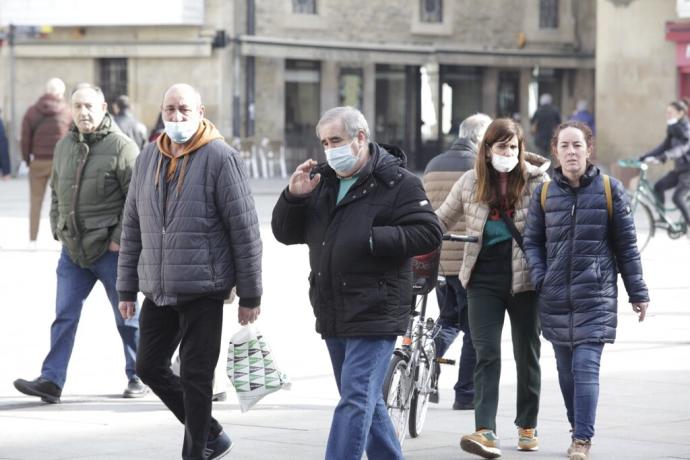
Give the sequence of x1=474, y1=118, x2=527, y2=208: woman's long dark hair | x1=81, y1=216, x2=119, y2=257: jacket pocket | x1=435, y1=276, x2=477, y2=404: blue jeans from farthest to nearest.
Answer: x1=81, y1=216, x2=119, y2=257: jacket pocket
x1=435, y1=276, x2=477, y2=404: blue jeans
x1=474, y1=118, x2=527, y2=208: woman's long dark hair

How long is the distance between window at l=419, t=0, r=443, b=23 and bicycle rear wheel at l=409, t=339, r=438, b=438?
35.8m

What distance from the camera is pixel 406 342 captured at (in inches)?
347

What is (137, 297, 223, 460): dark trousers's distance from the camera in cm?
777

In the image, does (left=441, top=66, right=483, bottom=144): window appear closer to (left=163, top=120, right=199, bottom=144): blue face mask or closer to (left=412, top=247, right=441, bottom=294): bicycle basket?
(left=412, top=247, right=441, bottom=294): bicycle basket

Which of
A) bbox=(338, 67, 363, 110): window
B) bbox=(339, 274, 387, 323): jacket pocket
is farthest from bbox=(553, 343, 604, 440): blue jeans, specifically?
bbox=(338, 67, 363, 110): window

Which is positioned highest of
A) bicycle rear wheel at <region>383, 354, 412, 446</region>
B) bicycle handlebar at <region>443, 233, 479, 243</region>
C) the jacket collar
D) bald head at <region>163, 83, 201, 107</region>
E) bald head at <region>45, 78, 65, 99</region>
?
bald head at <region>45, 78, 65, 99</region>

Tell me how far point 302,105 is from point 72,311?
105 feet

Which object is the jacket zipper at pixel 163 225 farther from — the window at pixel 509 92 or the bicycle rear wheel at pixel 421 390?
the window at pixel 509 92

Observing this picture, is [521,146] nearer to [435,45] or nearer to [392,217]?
[392,217]

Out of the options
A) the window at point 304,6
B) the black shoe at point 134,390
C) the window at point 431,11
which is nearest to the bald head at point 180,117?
the black shoe at point 134,390

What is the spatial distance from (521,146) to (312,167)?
197 centimetres

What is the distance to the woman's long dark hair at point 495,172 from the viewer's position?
875 cm

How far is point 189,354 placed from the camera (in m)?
7.78

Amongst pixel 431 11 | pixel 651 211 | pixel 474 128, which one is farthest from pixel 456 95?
pixel 474 128
